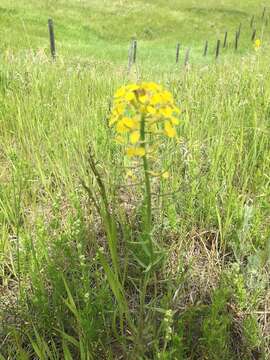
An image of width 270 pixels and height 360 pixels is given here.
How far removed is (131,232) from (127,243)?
5 cm

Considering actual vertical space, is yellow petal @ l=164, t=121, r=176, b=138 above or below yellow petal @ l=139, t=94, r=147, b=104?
below

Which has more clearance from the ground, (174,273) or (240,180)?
(240,180)

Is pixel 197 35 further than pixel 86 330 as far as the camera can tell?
Yes

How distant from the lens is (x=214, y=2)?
32906 mm

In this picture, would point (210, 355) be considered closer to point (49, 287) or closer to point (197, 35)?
point (49, 287)

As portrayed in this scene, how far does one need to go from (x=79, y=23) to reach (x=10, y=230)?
24597mm

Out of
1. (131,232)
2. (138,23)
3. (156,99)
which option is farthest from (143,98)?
(138,23)

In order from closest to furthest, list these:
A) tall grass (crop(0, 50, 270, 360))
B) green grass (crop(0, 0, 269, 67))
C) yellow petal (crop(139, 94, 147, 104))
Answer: yellow petal (crop(139, 94, 147, 104))
tall grass (crop(0, 50, 270, 360))
green grass (crop(0, 0, 269, 67))

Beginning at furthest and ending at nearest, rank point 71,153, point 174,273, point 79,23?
point 79,23
point 71,153
point 174,273

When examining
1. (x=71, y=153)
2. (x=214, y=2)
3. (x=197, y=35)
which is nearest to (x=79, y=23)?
(x=197, y=35)

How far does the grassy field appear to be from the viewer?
1.26 m

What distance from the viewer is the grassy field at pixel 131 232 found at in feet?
4.13

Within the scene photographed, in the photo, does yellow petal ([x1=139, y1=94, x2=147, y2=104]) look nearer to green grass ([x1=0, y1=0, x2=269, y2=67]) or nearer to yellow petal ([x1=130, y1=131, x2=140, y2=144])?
yellow petal ([x1=130, y1=131, x2=140, y2=144])

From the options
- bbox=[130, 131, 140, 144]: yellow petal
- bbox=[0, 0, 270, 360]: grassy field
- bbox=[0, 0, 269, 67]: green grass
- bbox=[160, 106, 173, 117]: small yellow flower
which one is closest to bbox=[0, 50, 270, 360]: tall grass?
bbox=[0, 0, 270, 360]: grassy field
